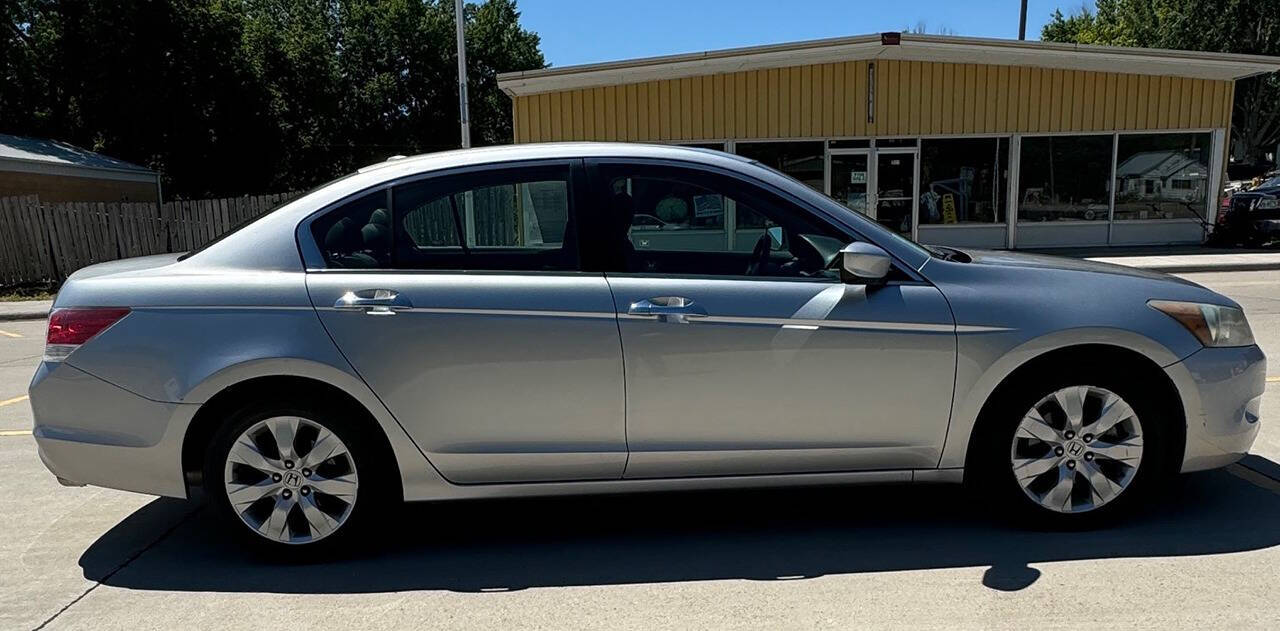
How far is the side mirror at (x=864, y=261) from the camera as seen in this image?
11.2ft

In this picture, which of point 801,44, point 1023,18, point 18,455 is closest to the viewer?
point 18,455

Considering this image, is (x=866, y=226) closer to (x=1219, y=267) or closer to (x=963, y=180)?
(x=1219, y=267)

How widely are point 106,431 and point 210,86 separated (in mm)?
28481

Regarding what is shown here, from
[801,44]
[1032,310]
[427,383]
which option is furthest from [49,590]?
[801,44]

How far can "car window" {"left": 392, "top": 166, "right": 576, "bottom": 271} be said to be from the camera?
3629 mm

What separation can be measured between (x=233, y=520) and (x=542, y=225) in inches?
68.6

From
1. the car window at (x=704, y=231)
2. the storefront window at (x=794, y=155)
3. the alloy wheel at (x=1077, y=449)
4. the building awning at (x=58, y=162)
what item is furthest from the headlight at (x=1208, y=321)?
the building awning at (x=58, y=162)

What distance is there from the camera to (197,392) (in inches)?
134

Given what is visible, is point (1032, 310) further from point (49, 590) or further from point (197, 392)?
point (49, 590)

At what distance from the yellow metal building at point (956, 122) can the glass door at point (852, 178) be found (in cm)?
3

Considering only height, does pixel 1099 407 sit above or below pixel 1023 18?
below

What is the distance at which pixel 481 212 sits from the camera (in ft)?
12.7

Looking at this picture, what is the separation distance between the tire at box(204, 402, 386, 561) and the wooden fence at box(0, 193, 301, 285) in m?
13.0

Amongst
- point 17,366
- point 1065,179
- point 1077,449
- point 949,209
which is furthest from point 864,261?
point 1065,179
